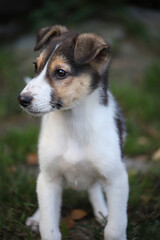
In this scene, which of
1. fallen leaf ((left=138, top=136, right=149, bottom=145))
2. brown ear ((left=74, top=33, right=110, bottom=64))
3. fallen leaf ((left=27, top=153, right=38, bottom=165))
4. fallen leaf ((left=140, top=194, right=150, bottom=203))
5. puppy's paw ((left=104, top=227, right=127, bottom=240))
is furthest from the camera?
fallen leaf ((left=138, top=136, right=149, bottom=145))

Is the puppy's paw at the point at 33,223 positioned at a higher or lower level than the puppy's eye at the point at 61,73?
lower

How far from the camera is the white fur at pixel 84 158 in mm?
3762

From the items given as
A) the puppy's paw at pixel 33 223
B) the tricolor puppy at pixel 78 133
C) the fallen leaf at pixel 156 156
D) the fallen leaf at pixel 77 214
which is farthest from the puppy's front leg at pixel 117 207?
the fallen leaf at pixel 156 156

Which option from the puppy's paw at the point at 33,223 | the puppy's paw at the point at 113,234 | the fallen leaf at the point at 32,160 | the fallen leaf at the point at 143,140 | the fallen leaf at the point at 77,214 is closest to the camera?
the puppy's paw at the point at 113,234

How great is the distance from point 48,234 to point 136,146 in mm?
2785

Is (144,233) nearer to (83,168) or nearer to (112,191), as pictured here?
(112,191)

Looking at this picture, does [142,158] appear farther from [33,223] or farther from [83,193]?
[33,223]

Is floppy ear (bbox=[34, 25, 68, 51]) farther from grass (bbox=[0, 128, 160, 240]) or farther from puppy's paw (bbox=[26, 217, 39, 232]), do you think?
puppy's paw (bbox=[26, 217, 39, 232])

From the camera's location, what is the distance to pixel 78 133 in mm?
3820

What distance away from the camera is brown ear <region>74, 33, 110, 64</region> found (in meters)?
3.52

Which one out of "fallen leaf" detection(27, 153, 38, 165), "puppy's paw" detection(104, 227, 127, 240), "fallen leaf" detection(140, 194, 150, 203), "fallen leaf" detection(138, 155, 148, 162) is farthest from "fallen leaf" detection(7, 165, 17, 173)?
"fallen leaf" detection(138, 155, 148, 162)

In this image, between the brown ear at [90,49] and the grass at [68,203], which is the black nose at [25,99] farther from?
the grass at [68,203]

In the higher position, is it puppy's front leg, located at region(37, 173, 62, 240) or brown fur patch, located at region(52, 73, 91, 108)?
brown fur patch, located at region(52, 73, 91, 108)

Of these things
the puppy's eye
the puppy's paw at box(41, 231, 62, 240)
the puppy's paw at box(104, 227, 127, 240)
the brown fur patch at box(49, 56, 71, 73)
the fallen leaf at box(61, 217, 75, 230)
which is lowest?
the fallen leaf at box(61, 217, 75, 230)
